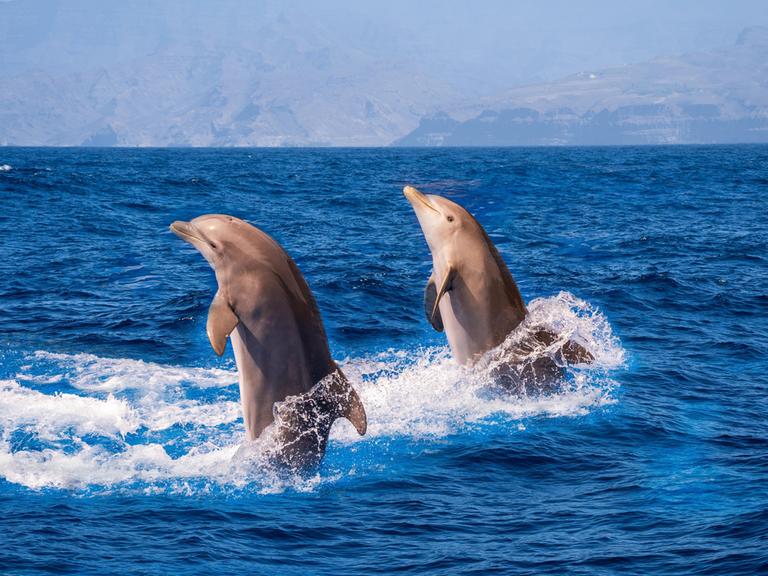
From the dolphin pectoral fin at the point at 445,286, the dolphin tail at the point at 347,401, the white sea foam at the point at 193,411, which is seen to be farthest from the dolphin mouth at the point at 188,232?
the dolphin pectoral fin at the point at 445,286

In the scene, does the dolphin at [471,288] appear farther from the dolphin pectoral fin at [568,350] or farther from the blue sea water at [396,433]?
the blue sea water at [396,433]

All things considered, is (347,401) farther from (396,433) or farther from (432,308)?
(432,308)

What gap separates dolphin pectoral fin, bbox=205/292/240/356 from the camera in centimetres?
1059

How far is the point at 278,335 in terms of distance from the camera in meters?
11.2

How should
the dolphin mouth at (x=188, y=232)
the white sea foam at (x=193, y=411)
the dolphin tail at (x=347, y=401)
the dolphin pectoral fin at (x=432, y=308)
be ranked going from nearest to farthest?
the dolphin tail at (x=347, y=401), the dolphin mouth at (x=188, y=232), the white sea foam at (x=193, y=411), the dolphin pectoral fin at (x=432, y=308)

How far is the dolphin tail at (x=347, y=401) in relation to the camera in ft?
36.6

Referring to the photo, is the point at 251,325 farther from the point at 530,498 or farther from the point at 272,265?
the point at 530,498

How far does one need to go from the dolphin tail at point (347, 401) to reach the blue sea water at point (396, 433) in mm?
811

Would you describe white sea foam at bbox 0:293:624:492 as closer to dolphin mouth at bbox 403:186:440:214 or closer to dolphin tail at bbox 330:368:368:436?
dolphin tail at bbox 330:368:368:436

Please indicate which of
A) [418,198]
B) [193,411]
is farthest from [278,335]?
[418,198]

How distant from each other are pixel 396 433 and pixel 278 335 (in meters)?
3.03

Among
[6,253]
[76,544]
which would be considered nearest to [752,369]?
[76,544]

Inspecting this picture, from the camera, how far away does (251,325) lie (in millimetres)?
11250

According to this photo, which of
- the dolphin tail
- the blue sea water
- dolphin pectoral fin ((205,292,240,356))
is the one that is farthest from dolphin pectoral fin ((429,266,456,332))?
dolphin pectoral fin ((205,292,240,356))
